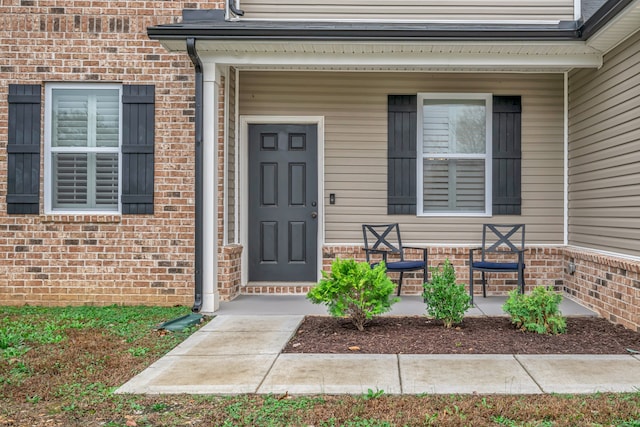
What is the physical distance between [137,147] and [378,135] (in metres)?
2.82

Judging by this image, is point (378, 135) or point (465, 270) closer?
point (465, 270)

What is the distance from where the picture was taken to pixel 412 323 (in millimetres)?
5270

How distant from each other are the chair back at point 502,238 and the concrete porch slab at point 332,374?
2.88m

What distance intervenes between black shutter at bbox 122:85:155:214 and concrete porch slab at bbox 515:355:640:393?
4.20 meters

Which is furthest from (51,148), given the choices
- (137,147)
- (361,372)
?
(361,372)

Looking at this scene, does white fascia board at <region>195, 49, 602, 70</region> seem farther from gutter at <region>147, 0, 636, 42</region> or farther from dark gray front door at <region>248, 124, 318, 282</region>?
dark gray front door at <region>248, 124, 318, 282</region>

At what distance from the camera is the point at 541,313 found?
4.75 metres

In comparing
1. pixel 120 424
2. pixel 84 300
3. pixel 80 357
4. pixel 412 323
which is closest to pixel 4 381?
pixel 80 357

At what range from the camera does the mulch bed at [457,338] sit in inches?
170

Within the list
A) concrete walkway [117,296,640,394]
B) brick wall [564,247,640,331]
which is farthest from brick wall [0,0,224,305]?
brick wall [564,247,640,331]

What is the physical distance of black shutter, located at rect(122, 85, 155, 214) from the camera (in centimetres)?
616

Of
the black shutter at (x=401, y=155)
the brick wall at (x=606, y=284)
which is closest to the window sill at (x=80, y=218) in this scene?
the black shutter at (x=401, y=155)

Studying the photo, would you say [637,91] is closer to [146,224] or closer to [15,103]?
[146,224]

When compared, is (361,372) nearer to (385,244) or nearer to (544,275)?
(385,244)
